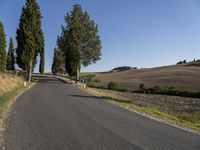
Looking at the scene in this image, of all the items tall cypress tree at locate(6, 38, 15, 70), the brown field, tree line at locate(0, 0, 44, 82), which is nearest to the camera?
the brown field

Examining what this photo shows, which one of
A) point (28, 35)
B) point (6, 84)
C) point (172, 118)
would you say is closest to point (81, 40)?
point (28, 35)

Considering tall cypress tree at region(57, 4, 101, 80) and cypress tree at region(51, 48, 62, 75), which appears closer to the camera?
tall cypress tree at region(57, 4, 101, 80)

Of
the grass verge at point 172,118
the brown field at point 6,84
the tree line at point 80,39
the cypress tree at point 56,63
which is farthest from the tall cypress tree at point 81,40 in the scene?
the cypress tree at point 56,63

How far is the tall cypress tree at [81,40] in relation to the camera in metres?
62.2

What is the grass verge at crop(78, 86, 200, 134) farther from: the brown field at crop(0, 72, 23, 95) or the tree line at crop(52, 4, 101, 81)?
the tree line at crop(52, 4, 101, 81)

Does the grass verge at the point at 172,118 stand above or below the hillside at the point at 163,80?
below

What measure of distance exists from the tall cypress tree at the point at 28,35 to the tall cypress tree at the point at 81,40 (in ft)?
23.8

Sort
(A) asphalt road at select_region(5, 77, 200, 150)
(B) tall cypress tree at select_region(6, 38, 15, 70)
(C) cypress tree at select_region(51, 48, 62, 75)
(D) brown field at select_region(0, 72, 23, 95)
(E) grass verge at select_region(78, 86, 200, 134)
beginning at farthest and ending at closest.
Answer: (C) cypress tree at select_region(51, 48, 62, 75)
(B) tall cypress tree at select_region(6, 38, 15, 70)
(D) brown field at select_region(0, 72, 23, 95)
(E) grass verge at select_region(78, 86, 200, 134)
(A) asphalt road at select_region(5, 77, 200, 150)

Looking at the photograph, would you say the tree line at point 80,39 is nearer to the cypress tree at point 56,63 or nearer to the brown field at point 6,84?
the brown field at point 6,84

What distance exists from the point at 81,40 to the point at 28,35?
12329 millimetres

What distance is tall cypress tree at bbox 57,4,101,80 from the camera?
6219cm

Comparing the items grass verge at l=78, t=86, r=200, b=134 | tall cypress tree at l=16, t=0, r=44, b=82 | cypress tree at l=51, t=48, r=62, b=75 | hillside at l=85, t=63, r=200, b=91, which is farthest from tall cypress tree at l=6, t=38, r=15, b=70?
grass verge at l=78, t=86, r=200, b=134

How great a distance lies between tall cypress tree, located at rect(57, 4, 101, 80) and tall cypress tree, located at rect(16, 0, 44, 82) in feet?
23.8

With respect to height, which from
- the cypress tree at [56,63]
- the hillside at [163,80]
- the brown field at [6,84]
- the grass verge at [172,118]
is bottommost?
the grass verge at [172,118]
